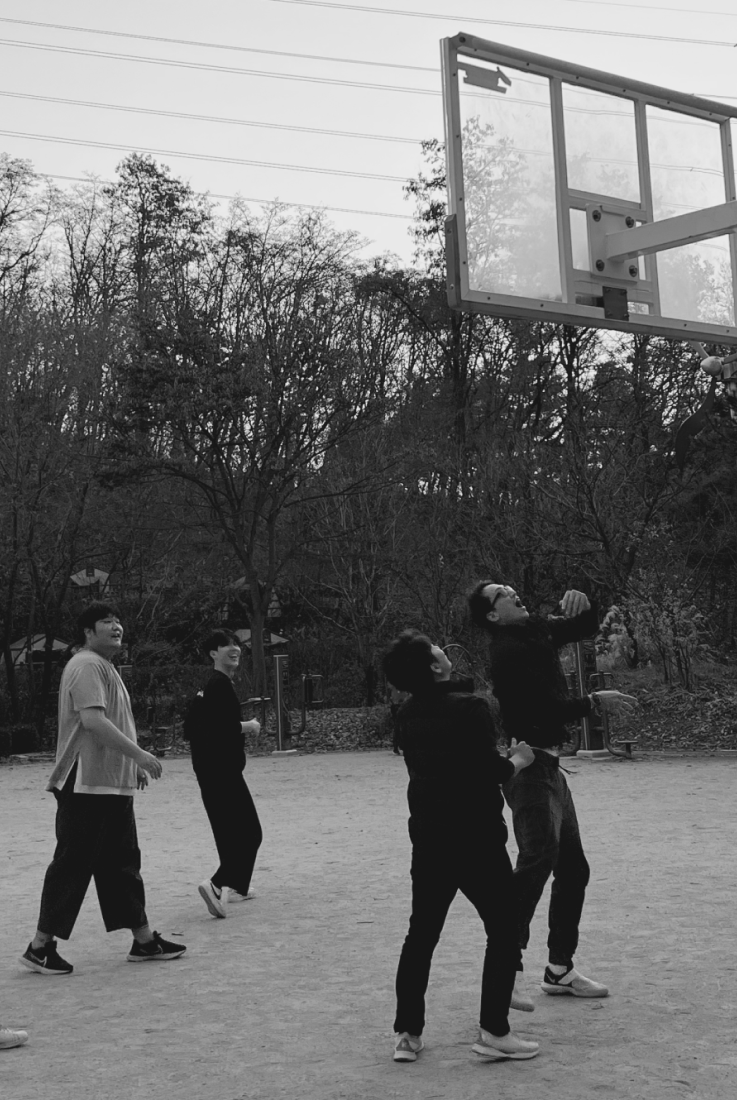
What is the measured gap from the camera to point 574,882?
5.61 m

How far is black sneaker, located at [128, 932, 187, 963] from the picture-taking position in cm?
661

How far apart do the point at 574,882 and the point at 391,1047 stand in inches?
43.7

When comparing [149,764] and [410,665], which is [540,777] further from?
[149,764]

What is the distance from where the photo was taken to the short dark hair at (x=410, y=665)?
15.9 feet

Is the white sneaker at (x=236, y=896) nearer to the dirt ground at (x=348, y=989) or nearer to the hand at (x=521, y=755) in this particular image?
the dirt ground at (x=348, y=989)

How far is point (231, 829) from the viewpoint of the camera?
786cm

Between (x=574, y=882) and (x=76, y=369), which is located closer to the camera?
(x=574, y=882)

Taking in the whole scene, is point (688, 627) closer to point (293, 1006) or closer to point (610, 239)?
point (610, 239)

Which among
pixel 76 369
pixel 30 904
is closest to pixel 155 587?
pixel 76 369

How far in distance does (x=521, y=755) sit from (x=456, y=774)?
1.61 ft

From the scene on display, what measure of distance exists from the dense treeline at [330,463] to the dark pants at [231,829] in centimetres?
1243

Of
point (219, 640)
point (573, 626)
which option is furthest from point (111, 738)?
point (573, 626)

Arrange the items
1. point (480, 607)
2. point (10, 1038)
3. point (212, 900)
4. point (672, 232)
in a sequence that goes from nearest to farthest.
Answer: point (10, 1038), point (480, 607), point (212, 900), point (672, 232)

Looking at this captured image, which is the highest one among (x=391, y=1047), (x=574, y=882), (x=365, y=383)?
(x=365, y=383)
